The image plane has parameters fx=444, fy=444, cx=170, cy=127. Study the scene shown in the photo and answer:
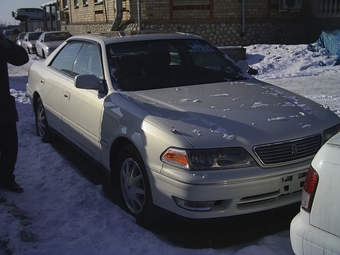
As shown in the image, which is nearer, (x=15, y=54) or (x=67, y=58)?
(x=15, y=54)

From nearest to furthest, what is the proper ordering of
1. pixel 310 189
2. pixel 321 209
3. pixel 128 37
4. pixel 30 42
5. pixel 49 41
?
pixel 321 209
pixel 310 189
pixel 128 37
pixel 49 41
pixel 30 42

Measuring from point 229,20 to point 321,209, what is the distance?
16.1 metres

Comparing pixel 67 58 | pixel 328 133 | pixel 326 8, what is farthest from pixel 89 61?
pixel 326 8

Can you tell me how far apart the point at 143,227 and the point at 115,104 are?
1138 millimetres

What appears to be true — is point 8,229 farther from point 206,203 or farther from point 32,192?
point 206,203

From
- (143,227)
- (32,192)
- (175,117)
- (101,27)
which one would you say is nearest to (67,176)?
(32,192)

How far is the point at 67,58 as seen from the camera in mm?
5582

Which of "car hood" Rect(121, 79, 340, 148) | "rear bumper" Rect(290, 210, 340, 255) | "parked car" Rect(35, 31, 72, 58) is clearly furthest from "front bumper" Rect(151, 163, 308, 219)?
"parked car" Rect(35, 31, 72, 58)

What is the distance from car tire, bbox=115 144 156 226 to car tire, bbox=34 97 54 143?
230 cm

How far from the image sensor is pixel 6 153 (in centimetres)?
429

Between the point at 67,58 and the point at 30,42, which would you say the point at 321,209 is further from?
the point at 30,42

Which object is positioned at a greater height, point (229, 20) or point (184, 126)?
point (229, 20)

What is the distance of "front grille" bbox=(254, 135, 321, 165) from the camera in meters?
3.24

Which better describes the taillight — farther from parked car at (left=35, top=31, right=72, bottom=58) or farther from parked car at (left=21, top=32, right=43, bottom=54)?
parked car at (left=21, top=32, right=43, bottom=54)
